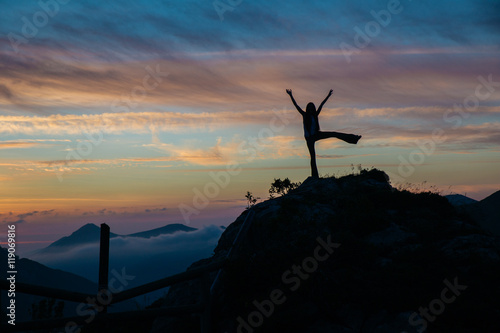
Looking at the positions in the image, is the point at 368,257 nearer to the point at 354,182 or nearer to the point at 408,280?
the point at 408,280

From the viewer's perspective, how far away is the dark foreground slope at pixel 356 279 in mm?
9578

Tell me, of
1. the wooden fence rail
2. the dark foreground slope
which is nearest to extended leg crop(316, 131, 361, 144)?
the dark foreground slope

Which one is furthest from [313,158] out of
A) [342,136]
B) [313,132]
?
[342,136]

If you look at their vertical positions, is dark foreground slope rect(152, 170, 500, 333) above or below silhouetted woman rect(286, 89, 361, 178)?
below

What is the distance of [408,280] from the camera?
34.2ft

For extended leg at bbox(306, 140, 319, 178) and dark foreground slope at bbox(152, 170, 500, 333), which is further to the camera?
extended leg at bbox(306, 140, 319, 178)

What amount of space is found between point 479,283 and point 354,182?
942 cm

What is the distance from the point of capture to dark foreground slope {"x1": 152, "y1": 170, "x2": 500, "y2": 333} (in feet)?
31.4

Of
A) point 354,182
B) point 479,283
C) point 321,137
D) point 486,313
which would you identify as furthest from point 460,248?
point 321,137

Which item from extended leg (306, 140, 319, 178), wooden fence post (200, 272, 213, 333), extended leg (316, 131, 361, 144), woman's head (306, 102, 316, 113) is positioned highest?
woman's head (306, 102, 316, 113)

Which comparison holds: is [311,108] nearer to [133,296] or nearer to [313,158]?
[313,158]

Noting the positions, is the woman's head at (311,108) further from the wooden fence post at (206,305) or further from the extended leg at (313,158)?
the wooden fence post at (206,305)

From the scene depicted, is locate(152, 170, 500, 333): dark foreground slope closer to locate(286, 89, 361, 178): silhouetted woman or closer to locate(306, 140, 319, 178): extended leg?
locate(306, 140, 319, 178): extended leg

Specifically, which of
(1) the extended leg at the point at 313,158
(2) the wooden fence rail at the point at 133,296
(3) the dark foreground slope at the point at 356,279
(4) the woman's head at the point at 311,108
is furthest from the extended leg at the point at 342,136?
(2) the wooden fence rail at the point at 133,296
